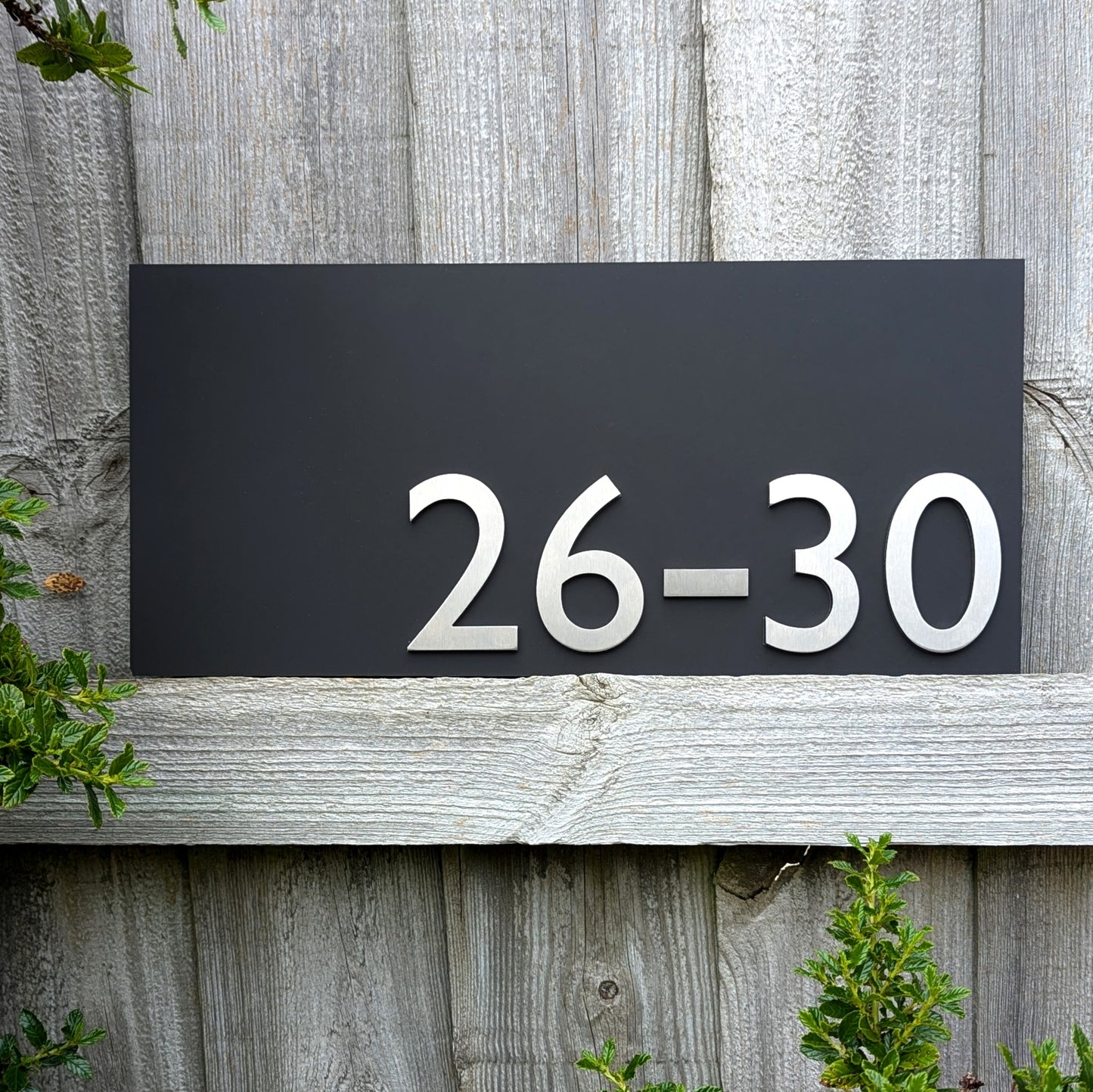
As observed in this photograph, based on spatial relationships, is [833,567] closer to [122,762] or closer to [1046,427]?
[1046,427]

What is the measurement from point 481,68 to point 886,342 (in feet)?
1.40

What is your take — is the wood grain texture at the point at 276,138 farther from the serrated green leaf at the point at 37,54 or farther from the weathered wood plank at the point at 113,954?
the weathered wood plank at the point at 113,954

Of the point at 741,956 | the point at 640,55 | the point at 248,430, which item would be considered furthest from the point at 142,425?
the point at 741,956

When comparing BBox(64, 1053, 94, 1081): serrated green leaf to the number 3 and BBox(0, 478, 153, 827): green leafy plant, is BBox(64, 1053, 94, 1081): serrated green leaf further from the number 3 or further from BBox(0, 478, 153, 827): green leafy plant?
the number 3

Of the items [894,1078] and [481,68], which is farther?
[481,68]

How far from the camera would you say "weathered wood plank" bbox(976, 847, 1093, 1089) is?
728 millimetres

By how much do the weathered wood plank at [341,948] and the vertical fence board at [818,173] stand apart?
0.86 ft

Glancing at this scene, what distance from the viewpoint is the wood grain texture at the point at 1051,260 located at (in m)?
0.73

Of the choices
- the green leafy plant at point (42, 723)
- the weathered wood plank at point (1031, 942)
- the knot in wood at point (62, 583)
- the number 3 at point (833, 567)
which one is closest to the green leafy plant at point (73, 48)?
the green leafy plant at point (42, 723)

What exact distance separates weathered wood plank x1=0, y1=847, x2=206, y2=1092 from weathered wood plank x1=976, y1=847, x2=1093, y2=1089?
701 mm

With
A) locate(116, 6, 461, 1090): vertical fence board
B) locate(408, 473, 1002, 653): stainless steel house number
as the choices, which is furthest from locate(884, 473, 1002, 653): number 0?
locate(116, 6, 461, 1090): vertical fence board

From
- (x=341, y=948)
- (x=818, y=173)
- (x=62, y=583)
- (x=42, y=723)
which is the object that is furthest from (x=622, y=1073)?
(x=818, y=173)

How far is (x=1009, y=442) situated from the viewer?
70cm

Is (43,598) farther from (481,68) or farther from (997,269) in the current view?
(997,269)
